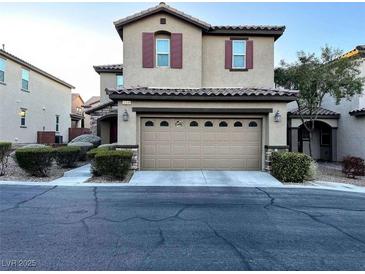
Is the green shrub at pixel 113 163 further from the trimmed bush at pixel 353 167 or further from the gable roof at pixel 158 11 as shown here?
the trimmed bush at pixel 353 167

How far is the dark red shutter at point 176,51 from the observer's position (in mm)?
14039

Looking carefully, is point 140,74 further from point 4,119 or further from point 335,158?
point 335,158

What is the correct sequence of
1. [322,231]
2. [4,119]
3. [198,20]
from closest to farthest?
[322,231] < [198,20] < [4,119]

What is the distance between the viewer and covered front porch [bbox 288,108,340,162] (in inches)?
719

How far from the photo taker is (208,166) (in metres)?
12.7

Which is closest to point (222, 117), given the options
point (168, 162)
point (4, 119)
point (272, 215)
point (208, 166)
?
point (208, 166)

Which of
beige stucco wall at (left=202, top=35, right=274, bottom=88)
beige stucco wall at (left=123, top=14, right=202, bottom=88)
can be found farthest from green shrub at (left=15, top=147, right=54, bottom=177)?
beige stucco wall at (left=202, top=35, right=274, bottom=88)

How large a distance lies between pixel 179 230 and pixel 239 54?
1171cm

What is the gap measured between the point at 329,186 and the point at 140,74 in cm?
995

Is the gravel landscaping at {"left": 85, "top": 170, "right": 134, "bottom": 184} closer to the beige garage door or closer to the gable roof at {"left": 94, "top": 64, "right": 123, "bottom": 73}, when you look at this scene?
the beige garage door

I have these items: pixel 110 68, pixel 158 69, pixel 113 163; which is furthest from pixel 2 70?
pixel 113 163

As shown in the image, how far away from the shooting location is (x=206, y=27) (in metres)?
14.1

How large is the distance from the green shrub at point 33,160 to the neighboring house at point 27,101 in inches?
440

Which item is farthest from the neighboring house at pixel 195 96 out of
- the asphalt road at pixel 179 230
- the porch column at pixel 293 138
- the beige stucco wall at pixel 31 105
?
the beige stucco wall at pixel 31 105
